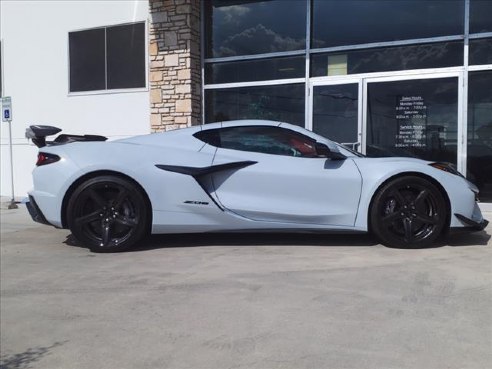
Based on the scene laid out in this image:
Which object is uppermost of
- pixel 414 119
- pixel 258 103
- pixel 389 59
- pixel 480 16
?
pixel 480 16

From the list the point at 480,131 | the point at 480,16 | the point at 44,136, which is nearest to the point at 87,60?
the point at 44,136

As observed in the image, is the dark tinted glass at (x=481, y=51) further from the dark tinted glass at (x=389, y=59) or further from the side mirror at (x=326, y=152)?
the side mirror at (x=326, y=152)

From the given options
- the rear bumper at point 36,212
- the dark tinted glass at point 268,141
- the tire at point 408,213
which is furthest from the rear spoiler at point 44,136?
the tire at point 408,213

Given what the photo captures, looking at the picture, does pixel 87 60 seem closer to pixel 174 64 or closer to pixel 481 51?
pixel 174 64

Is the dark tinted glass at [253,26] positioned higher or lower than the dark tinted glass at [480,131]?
higher

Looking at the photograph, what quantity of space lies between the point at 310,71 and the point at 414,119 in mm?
2138

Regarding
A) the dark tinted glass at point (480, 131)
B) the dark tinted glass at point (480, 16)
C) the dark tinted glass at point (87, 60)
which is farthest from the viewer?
the dark tinted glass at point (87, 60)

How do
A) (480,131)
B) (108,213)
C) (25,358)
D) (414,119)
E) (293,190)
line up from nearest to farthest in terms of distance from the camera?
(25,358) → (293,190) → (108,213) → (480,131) → (414,119)

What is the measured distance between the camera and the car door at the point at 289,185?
5.55m

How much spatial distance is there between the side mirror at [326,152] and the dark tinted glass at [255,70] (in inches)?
182

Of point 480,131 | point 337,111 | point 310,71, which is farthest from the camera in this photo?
point 310,71

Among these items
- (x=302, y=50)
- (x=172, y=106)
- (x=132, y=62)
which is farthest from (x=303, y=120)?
(x=132, y=62)

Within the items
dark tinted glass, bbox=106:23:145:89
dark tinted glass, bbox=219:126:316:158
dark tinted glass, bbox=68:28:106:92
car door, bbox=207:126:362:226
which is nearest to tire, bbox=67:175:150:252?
car door, bbox=207:126:362:226

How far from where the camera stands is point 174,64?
10.5 metres
